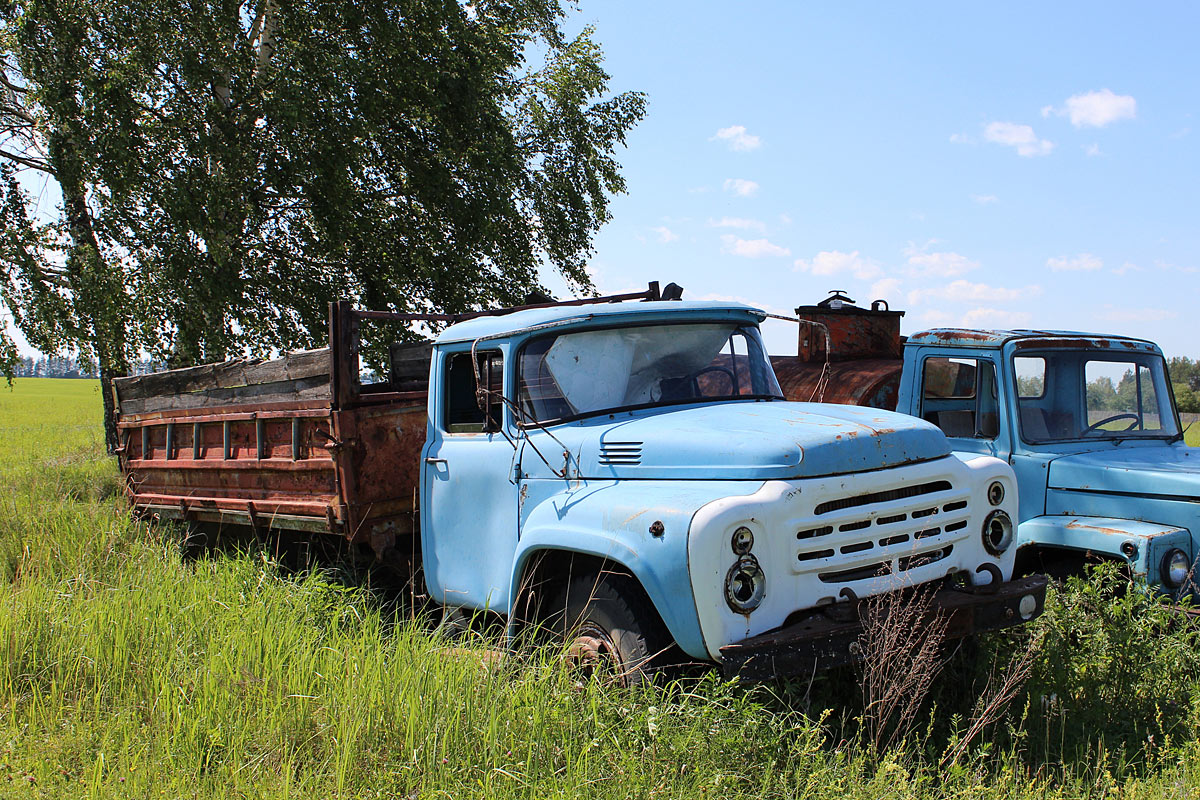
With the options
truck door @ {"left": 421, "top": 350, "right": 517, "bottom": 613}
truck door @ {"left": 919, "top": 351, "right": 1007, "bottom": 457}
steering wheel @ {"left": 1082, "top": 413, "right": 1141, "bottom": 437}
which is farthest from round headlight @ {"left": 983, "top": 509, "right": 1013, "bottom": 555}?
truck door @ {"left": 421, "top": 350, "right": 517, "bottom": 613}

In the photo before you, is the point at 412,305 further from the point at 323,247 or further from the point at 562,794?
the point at 562,794

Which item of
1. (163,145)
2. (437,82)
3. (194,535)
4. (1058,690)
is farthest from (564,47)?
(1058,690)

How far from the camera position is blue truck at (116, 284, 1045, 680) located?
3307mm

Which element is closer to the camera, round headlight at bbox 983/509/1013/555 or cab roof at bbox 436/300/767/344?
round headlight at bbox 983/509/1013/555

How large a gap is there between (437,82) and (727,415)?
11.1 m

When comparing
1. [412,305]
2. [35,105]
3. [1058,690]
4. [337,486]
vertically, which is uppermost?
[35,105]

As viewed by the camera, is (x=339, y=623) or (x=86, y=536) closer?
(x=339, y=623)

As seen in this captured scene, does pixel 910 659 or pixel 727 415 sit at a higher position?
pixel 727 415

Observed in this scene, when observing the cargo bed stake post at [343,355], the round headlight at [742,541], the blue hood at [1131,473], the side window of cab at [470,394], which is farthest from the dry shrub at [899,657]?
the cargo bed stake post at [343,355]

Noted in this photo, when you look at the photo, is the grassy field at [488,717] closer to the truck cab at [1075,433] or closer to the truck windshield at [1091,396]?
the truck cab at [1075,433]

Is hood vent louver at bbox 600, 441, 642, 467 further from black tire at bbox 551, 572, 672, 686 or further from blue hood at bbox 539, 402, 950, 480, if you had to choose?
black tire at bbox 551, 572, 672, 686

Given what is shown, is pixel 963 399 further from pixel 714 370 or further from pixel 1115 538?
pixel 714 370

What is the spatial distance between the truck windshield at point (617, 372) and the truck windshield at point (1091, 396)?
216 centimetres

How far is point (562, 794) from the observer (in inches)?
115
